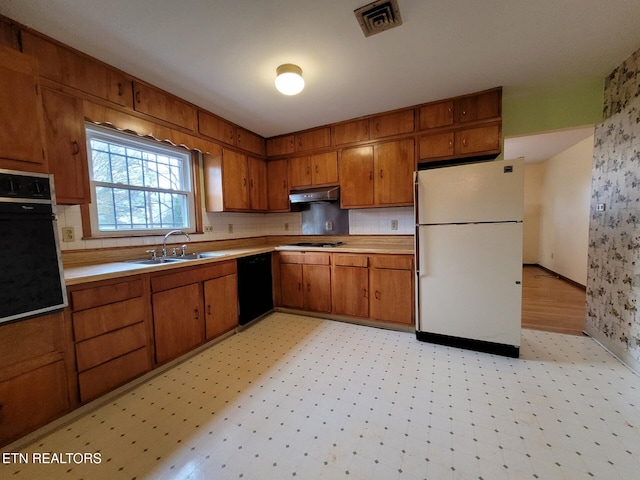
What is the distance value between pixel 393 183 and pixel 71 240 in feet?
9.82

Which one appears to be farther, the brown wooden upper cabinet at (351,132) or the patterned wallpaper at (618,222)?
the brown wooden upper cabinet at (351,132)

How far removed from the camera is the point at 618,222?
2180 millimetres

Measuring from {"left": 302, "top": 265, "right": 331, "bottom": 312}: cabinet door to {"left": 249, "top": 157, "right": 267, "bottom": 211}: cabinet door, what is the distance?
3.65ft

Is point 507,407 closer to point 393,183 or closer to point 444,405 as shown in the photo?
point 444,405

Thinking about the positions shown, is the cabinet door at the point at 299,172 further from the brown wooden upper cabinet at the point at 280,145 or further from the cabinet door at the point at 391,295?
the cabinet door at the point at 391,295

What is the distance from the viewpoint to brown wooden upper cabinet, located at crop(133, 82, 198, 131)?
2.21 metres

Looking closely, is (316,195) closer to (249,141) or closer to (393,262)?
(249,141)

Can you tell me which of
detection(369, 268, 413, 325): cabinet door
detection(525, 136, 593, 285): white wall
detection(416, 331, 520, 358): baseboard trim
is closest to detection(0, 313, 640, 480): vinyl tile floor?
detection(416, 331, 520, 358): baseboard trim

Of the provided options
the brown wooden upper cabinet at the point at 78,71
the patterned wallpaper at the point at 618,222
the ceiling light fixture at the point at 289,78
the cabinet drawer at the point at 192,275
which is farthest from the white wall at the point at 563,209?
the brown wooden upper cabinet at the point at 78,71

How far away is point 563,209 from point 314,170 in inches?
190

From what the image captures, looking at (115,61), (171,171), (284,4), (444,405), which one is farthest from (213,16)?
(444,405)

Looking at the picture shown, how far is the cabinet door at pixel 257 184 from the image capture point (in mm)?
3500

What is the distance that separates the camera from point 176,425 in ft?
5.10

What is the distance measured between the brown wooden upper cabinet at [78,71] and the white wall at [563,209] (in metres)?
6.00
